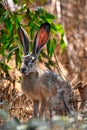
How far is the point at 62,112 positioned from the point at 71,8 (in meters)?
5.27

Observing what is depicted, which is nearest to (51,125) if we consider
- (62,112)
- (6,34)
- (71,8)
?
(62,112)

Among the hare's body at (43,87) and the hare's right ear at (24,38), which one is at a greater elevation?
the hare's right ear at (24,38)

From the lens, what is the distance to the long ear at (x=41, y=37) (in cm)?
629

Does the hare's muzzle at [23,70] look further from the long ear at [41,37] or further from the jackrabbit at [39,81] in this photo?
the long ear at [41,37]

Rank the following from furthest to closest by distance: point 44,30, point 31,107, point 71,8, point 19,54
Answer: point 71,8, point 19,54, point 31,107, point 44,30

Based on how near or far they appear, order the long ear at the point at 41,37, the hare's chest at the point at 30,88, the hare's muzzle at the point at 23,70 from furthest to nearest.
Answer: the hare's chest at the point at 30,88 < the long ear at the point at 41,37 < the hare's muzzle at the point at 23,70

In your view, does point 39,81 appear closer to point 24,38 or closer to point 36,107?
point 36,107

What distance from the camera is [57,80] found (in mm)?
6578

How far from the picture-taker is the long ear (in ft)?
20.6

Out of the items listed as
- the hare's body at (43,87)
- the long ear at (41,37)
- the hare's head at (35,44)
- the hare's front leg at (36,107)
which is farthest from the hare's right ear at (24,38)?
the hare's front leg at (36,107)

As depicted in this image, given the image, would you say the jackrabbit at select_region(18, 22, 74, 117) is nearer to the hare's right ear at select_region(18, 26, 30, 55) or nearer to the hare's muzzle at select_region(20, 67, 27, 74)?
the hare's right ear at select_region(18, 26, 30, 55)

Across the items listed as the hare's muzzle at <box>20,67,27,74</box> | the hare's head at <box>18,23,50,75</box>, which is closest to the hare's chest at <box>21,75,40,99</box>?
the hare's head at <box>18,23,50,75</box>

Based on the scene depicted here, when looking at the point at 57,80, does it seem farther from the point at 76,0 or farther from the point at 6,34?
the point at 76,0

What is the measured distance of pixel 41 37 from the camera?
6.38 metres
